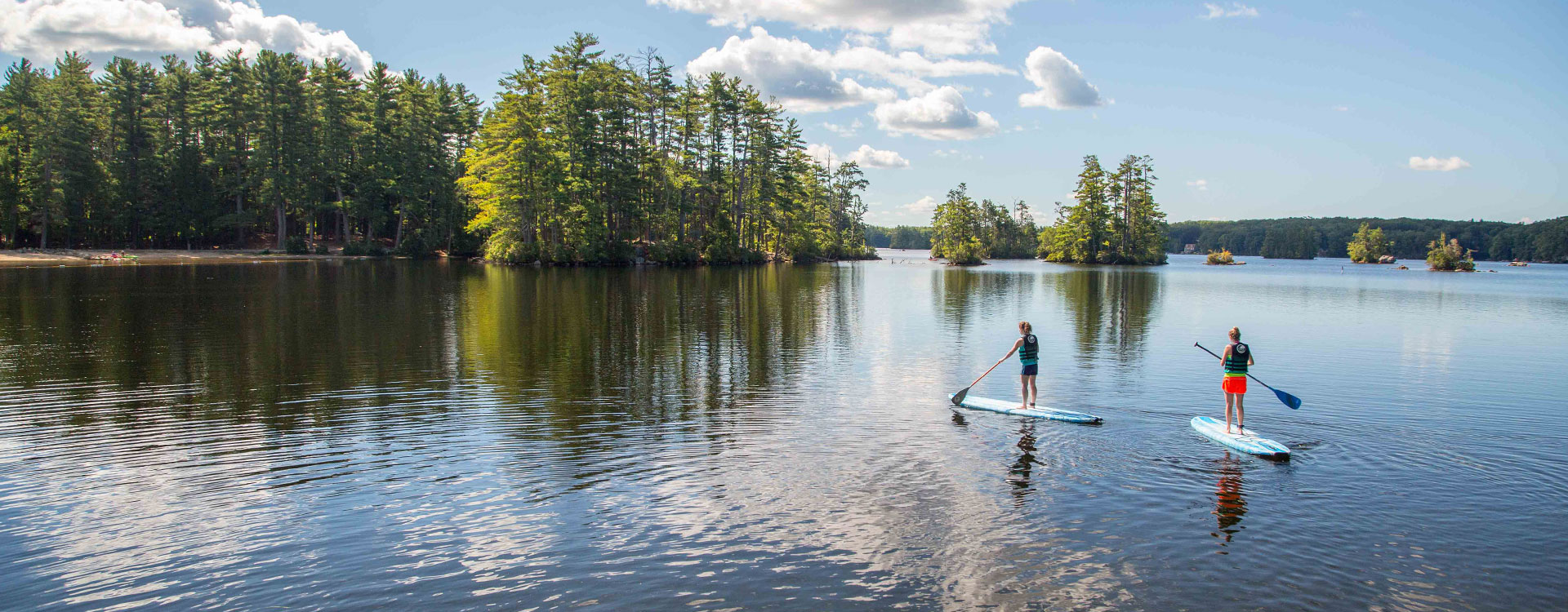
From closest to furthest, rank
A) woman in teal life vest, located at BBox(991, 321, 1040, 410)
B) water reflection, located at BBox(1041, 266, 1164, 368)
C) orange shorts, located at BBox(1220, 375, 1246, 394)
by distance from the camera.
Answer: orange shorts, located at BBox(1220, 375, 1246, 394)
woman in teal life vest, located at BBox(991, 321, 1040, 410)
water reflection, located at BBox(1041, 266, 1164, 368)

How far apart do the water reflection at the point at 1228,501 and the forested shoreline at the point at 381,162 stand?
60.0 m

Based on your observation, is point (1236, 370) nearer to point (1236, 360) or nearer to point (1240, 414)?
point (1236, 360)

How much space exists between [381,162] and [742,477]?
75634mm

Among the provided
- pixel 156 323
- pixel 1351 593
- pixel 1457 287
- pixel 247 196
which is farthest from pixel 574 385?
pixel 247 196

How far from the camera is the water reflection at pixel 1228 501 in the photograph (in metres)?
8.62

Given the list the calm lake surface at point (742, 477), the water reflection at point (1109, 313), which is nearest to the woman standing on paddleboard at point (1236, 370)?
the calm lake surface at point (742, 477)

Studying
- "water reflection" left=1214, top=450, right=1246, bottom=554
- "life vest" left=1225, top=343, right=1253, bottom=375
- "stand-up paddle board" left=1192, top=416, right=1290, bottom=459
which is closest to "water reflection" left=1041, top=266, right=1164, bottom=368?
"stand-up paddle board" left=1192, top=416, right=1290, bottom=459

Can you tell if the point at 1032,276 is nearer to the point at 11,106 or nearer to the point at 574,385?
the point at 574,385

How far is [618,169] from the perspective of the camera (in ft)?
227

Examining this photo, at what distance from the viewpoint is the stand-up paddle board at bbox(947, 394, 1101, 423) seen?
43.9ft

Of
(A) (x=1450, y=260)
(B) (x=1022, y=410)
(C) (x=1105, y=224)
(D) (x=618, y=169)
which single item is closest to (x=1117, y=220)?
(C) (x=1105, y=224)

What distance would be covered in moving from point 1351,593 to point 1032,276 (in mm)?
63545

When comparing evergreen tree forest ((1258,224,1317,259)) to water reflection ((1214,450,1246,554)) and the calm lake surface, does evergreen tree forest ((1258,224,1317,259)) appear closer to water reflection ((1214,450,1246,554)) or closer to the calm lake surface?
the calm lake surface

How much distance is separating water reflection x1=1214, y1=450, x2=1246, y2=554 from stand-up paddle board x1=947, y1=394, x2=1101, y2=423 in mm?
2405
